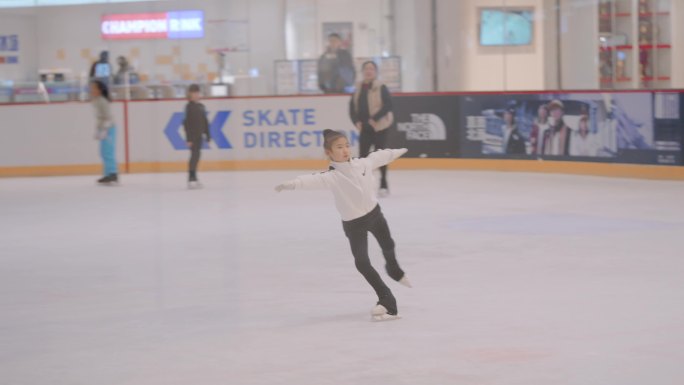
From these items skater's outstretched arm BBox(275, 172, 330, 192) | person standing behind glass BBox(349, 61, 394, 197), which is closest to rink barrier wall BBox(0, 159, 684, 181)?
person standing behind glass BBox(349, 61, 394, 197)

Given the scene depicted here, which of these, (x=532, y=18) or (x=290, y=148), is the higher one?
(x=532, y=18)

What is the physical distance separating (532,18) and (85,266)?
34.6 ft

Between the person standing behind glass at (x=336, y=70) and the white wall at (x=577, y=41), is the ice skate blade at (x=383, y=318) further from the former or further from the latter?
the person standing behind glass at (x=336, y=70)

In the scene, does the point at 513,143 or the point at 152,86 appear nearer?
the point at 513,143

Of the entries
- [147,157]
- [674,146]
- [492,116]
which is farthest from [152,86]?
[674,146]

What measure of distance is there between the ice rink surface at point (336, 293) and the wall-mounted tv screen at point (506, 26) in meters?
5.10

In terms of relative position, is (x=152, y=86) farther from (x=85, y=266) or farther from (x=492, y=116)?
(x=85, y=266)

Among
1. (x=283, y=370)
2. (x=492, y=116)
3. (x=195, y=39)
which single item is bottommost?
(x=283, y=370)

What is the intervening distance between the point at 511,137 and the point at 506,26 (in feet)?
7.90

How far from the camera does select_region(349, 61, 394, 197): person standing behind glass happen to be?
12.9 meters

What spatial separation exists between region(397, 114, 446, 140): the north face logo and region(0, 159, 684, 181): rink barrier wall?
13.1 inches

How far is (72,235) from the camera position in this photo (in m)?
10.6

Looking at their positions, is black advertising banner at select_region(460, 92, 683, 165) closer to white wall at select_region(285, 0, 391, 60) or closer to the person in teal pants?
white wall at select_region(285, 0, 391, 60)

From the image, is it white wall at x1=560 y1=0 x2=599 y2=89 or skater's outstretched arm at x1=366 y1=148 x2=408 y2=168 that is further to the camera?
white wall at x1=560 y1=0 x2=599 y2=89
